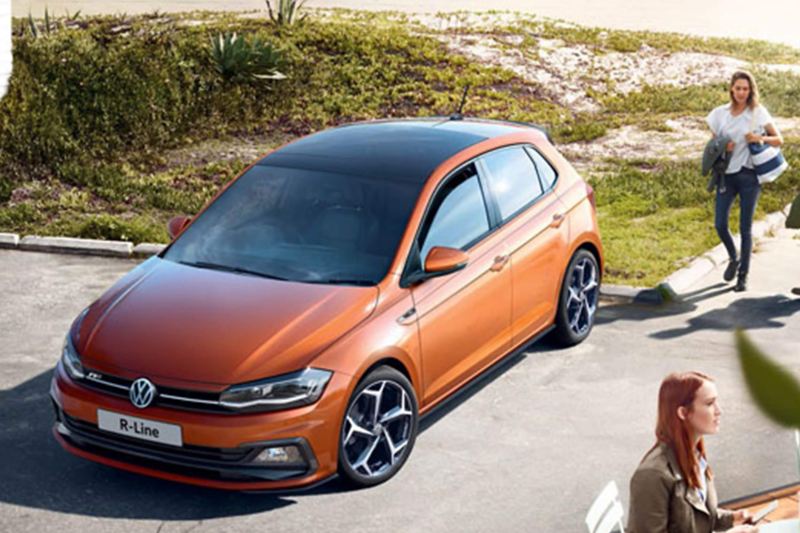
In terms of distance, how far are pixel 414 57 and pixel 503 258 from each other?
514 inches

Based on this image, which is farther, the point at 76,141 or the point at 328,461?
the point at 76,141

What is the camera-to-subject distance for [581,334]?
29.1 ft

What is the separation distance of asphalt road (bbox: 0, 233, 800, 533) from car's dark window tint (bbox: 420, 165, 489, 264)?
3.80 ft

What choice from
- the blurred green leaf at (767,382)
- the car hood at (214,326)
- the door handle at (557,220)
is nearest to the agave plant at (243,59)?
the door handle at (557,220)

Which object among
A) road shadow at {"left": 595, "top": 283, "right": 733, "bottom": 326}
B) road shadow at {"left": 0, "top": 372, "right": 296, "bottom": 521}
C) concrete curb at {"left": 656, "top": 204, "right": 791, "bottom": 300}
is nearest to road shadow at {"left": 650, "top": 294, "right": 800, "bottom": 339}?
road shadow at {"left": 595, "top": 283, "right": 733, "bottom": 326}

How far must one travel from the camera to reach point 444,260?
22.0 ft

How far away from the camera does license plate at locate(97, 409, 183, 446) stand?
19.7 ft

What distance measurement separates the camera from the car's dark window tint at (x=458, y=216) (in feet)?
23.3

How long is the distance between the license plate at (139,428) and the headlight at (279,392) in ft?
0.95

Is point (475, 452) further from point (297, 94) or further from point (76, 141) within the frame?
point (297, 94)

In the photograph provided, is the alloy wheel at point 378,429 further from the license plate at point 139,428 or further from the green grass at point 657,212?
the green grass at point 657,212

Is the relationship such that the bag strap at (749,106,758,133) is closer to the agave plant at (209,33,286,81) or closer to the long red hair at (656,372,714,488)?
the long red hair at (656,372,714,488)

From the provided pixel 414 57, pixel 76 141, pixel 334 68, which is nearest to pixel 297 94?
pixel 334 68

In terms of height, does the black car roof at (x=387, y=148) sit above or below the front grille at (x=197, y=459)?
above
